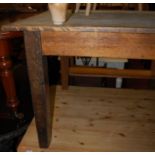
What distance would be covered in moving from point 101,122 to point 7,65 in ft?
2.00

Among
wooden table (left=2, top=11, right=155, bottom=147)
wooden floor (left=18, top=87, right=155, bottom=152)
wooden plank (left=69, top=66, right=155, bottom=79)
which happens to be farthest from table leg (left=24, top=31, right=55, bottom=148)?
wooden plank (left=69, top=66, right=155, bottom=79)

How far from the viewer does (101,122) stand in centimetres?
110

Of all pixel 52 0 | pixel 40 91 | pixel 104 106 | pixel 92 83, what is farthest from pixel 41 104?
pixel 92 83

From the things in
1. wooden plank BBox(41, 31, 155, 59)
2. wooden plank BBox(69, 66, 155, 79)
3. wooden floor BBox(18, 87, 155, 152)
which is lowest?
wooden floor BBox(18, 87, 155, 152)

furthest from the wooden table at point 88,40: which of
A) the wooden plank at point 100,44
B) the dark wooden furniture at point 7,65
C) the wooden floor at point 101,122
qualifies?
the dark wooden furniture at point 7,65

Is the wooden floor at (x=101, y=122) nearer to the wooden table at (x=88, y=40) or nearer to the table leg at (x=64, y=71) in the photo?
the table leg at (x=64, y=71)

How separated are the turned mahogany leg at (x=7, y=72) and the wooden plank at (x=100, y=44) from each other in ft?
1.86

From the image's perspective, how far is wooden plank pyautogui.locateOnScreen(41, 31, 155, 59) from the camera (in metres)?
0.69

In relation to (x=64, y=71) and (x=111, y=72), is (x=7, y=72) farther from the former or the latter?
(x=111, y=72)

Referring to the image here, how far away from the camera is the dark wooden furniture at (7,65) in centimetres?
118

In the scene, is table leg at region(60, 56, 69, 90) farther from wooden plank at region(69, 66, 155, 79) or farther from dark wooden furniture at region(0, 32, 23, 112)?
dark wooden furniture at region(0, 32, 23, 112)

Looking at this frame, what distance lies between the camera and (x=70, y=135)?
3.33ft

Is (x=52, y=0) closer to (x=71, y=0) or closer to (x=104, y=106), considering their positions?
(x=71, y=0)

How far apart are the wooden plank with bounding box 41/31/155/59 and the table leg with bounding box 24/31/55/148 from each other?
1.2 inches
